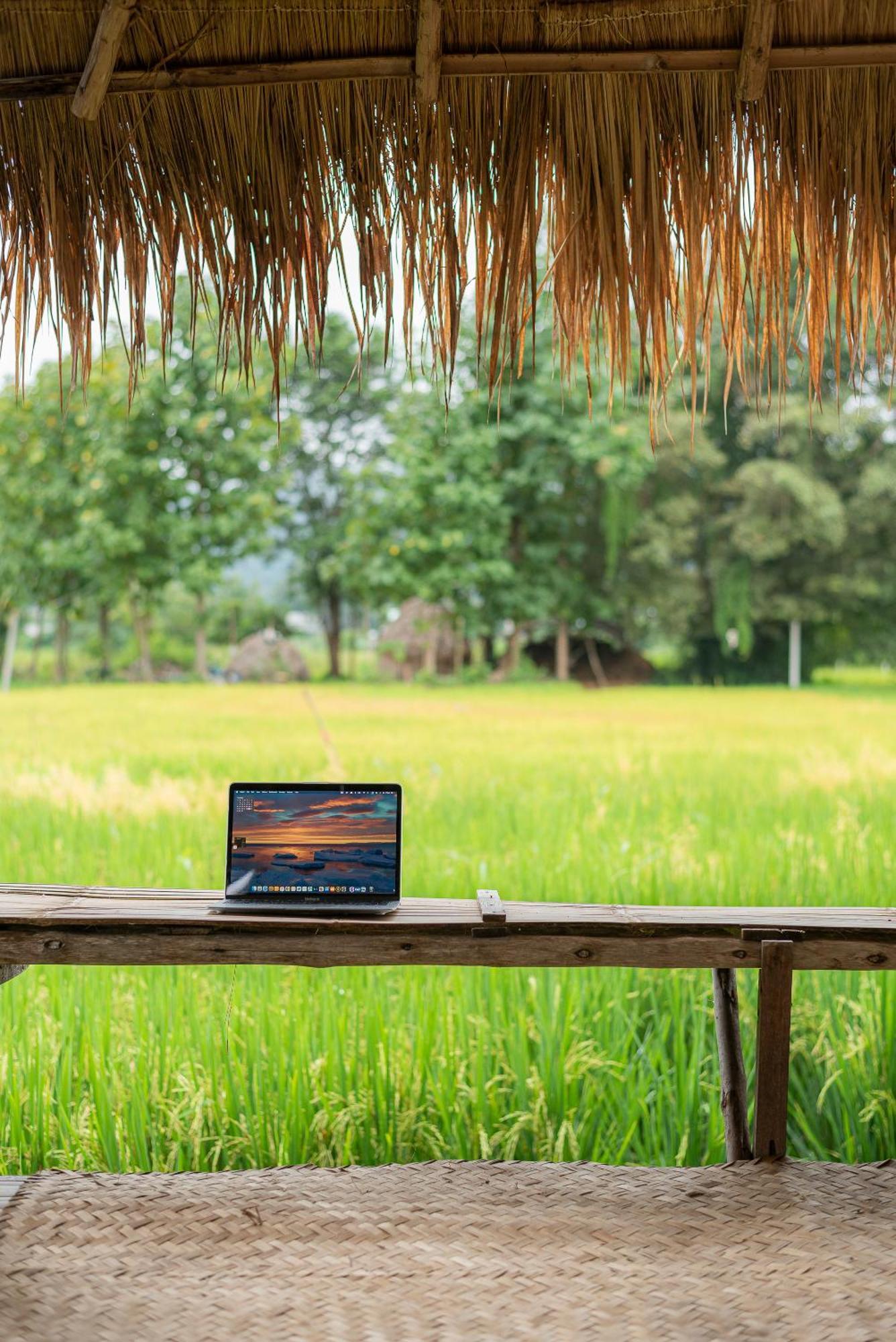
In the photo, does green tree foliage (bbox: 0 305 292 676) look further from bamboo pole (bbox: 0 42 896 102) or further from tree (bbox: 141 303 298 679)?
bamboo pole (bbox: 0 42 896 102)

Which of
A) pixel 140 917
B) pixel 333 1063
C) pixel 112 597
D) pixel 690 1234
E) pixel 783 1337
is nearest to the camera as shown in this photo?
pixel 783 1337

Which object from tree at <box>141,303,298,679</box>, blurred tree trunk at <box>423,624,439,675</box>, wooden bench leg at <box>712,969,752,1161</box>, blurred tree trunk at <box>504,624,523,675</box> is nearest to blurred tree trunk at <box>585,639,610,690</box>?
blurred tree trunk at <box>504,624,523,675</box>

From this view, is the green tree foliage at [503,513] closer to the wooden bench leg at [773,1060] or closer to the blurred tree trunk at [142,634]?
the blurred tree trunk at [142,634]

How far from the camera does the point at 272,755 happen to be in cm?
720

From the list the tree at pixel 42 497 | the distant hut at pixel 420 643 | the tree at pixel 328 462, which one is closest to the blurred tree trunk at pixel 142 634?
the tree at pixel 42 497

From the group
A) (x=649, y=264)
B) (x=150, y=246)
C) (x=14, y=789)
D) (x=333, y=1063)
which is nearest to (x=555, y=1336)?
(x=333, y=1063)

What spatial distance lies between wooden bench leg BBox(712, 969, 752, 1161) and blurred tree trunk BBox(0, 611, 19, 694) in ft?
39.7

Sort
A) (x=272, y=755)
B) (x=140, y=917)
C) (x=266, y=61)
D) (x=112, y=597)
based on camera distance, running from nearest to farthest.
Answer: (x=140, y=917) → (x=266, y=61) → (x=272, y=755) → (x=112, y=597)

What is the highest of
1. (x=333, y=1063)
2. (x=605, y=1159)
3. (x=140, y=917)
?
(x=140, y=917)

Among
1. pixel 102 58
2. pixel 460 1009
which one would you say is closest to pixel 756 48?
pixel 102 58

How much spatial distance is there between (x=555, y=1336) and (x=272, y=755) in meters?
5.91

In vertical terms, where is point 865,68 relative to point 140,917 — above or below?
above

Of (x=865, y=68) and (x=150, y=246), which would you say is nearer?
(x=865, y=68)

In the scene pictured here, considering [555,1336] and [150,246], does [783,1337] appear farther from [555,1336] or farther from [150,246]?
[150,246]
